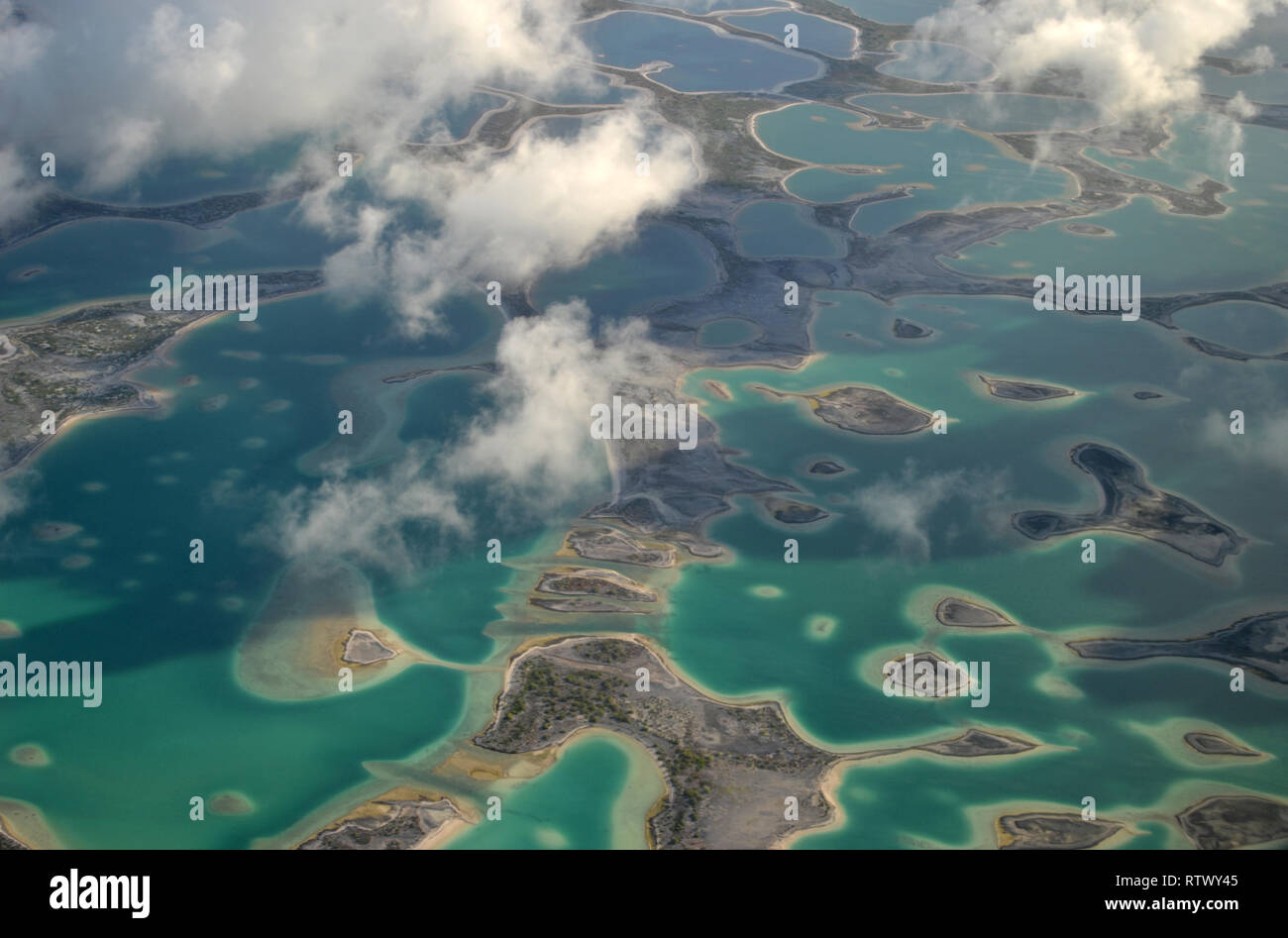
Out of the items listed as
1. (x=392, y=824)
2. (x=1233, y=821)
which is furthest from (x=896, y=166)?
(x=392, y=824)

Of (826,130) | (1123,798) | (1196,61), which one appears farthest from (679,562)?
(1196,61)

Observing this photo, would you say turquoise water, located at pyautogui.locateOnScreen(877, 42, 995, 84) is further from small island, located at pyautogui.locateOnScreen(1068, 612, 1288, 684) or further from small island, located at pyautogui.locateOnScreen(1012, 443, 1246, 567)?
small island, located at pyautogui.locateOnScreen(1068, 612, 1288, 684)

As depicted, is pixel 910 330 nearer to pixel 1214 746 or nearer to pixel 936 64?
pixel 1214 746

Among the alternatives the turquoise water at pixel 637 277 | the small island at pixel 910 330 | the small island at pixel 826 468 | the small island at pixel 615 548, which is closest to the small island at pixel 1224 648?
the small island at pixel 826 468

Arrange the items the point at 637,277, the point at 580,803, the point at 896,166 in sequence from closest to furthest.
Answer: the point at 580,803
the point at 637,277
the point at 896,166

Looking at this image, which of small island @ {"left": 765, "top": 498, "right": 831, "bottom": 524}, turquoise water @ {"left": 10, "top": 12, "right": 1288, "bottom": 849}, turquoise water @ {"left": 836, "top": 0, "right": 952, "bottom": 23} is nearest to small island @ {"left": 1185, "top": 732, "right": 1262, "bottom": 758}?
turquoise water @ {"left": 10, "top": 12, "right": 1288, "bottom": 849}

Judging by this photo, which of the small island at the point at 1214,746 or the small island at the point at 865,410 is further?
the small island at the point at 865,410

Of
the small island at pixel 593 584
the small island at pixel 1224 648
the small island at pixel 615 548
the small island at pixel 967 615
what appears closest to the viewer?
the small island at pixel 1224 648

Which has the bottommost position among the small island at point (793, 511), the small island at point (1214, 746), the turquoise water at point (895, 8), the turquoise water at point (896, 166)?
Answer: the small island at point (1214, 746)

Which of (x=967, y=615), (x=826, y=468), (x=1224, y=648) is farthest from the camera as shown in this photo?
(x=826, y=468)

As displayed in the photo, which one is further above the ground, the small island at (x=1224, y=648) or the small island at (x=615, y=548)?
the small island at (x=615, y=548)

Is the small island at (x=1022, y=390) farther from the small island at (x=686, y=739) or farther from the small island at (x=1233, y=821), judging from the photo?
the small island at (x=1233, y=821)

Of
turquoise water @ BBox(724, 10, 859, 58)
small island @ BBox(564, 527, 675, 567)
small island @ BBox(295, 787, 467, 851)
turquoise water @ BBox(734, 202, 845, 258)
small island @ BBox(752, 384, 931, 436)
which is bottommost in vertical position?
small island @ BBox(295, 787, 467, 851)
